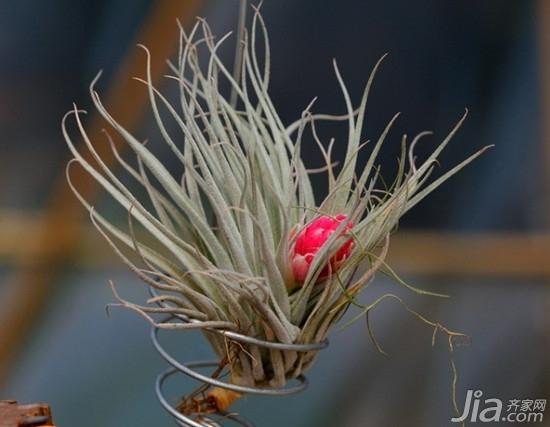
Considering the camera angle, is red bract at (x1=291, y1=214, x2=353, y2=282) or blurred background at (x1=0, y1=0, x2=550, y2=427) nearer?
red bract at (x1=291, y1=214, x2=353, y2=282)

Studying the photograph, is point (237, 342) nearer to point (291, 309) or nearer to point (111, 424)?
point (291, 309)

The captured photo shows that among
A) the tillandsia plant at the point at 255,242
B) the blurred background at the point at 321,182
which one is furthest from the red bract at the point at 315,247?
the blurred background at the point at 321,182

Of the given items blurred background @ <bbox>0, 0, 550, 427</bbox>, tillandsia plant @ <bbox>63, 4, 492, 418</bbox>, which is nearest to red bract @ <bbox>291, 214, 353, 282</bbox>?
tillandsia plant @ <bbox>63, 4, 492, 418</bbox>

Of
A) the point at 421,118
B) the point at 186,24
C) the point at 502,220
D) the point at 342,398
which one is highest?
the point at 186,24

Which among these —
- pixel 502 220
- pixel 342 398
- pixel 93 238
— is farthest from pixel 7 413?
pixel 502 220

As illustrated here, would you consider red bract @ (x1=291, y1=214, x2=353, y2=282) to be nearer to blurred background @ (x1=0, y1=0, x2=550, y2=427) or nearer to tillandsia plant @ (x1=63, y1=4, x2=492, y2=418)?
tillandsia plant @ (x1=63, y1=4, x2=492, y2=418)

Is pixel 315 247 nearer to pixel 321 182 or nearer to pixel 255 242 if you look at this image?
pixel 255 242

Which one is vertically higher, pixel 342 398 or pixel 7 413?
pixel 7 413
